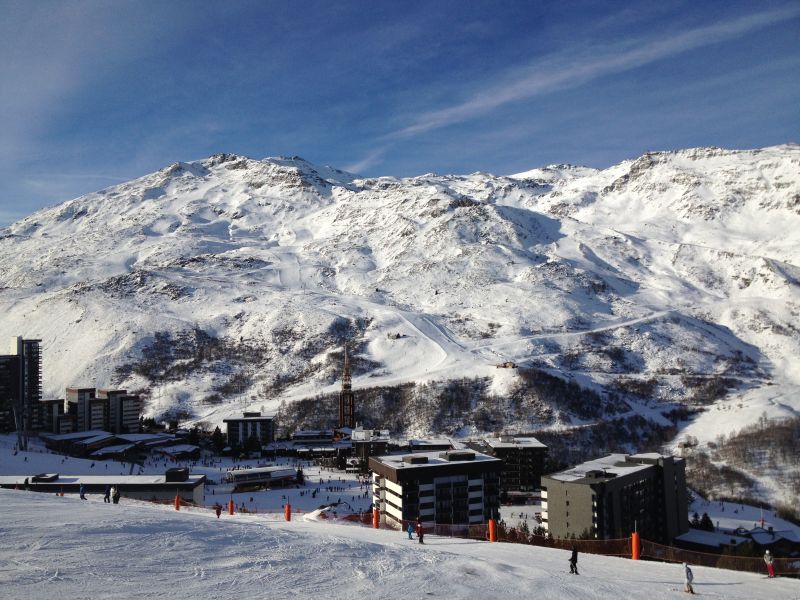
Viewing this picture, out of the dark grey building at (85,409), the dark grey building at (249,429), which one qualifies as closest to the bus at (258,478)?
the dark grey building at (249,429)

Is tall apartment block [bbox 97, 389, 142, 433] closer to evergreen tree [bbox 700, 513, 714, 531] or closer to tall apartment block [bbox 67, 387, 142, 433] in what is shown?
tall apartment block [bbox 67, 387, 142, 433]

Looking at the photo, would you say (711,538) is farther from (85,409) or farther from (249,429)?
(85,409)

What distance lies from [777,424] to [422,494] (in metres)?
67.3

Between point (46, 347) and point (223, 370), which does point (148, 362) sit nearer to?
point (223, 370)

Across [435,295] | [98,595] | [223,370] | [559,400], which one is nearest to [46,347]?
[223,370]

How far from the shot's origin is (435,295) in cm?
16075

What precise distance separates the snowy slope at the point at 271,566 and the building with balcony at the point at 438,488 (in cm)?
2844

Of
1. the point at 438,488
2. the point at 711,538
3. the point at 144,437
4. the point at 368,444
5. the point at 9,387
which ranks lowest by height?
the point at 711,538

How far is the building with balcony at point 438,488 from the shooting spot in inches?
1946

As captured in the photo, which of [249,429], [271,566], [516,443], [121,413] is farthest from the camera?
[121,413]

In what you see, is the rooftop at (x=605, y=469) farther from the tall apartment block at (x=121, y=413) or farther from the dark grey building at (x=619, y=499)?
the tall apartment block at (x=121, y=413)

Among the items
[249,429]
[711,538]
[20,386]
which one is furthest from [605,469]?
[20,386]

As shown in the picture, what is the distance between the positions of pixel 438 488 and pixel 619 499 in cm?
1528

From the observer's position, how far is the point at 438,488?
50562 mm
